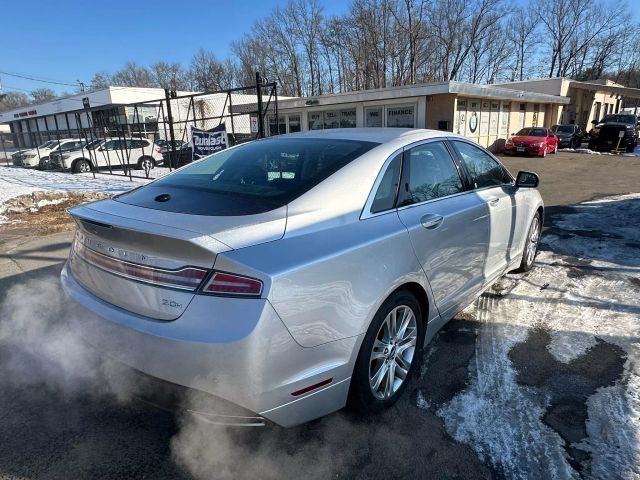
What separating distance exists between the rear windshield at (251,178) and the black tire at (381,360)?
805mm

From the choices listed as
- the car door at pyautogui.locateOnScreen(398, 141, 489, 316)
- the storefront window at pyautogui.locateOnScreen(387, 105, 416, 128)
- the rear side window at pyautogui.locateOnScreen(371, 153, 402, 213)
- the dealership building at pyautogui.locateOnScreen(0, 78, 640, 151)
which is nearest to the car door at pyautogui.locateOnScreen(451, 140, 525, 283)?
the car door at pyautogui.locateOnScreen(398, 141, 489, 316)

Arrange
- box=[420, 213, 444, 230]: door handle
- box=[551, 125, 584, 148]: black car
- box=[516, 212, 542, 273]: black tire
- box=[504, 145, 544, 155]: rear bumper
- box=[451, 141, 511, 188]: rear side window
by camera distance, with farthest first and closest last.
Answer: box=[551, 125, 584, 148]: black car
box=[504, 145, 544, 155]: rear bumper
box=[516, 212, 542, 273]: black tire
box=[451, 141, 511, 188]: rear side window
box=[420, 213, 444, 230]: door handle

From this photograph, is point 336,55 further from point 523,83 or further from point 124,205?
point 124,205

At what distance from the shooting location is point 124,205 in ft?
7.66

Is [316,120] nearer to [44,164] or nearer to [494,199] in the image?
[44,164]

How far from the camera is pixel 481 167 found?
12.2ft

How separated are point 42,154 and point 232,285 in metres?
25.3

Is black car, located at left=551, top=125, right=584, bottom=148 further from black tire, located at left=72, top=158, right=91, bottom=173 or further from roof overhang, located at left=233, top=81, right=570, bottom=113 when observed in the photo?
black tire, located at left=72, top=158, right=91, bottom=173

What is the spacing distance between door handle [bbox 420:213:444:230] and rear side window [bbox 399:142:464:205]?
129 mm

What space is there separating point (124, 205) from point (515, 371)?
2762mm

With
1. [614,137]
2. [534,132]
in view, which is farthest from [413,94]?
[614,137]

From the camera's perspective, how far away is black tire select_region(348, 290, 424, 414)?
87.1 inches

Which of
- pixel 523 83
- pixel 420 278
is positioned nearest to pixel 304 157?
pixel 420 278

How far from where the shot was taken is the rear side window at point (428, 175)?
9.03 ft
